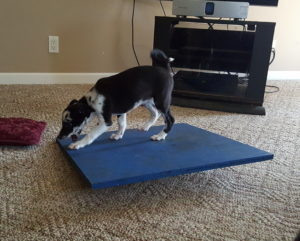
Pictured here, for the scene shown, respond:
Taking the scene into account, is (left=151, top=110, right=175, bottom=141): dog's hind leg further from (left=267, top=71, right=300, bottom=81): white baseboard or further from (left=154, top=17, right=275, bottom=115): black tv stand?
(left=267, top=71, right=300, bottom=81): white baseboard

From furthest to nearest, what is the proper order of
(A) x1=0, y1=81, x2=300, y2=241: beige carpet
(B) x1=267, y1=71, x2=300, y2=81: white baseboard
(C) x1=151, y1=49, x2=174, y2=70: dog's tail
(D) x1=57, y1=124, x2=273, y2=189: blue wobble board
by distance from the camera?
(B) x1=267, y1=71, x2=300, y2=81: white baseboard
(C) x1=151, y1=49, x2=174, y2=70: dog's tail
(D) x1=57, y1=124, x2=273, y2=189: blue wobble board
(A) x1=0, y1=81, x2=300, y2=241: beige carpet

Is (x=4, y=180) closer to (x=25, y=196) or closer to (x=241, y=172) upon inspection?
(x=25, y=196)

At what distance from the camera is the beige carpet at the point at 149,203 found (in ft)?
3.42

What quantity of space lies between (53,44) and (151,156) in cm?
172

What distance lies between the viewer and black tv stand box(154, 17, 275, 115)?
2393mm

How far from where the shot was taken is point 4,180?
4.23 ft

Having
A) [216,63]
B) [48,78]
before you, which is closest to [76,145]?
[216,63]

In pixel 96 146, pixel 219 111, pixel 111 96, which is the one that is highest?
pixel 111 96

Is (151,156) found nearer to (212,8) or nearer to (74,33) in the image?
(212,8)

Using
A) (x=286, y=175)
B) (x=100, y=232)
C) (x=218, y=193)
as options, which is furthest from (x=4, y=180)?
(x=286, y=175)

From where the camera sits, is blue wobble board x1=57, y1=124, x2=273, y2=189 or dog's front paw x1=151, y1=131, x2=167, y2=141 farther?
dog's front paw x1=151, y1=131, x2=167, y2=141

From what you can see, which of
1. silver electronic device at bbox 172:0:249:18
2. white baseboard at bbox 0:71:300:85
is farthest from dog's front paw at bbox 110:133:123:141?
white baseboard at bbox 0:71:300:85

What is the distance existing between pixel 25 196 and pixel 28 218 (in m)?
0.14

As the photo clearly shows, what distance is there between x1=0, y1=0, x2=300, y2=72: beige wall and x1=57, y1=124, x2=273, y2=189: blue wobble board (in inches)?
55.0
